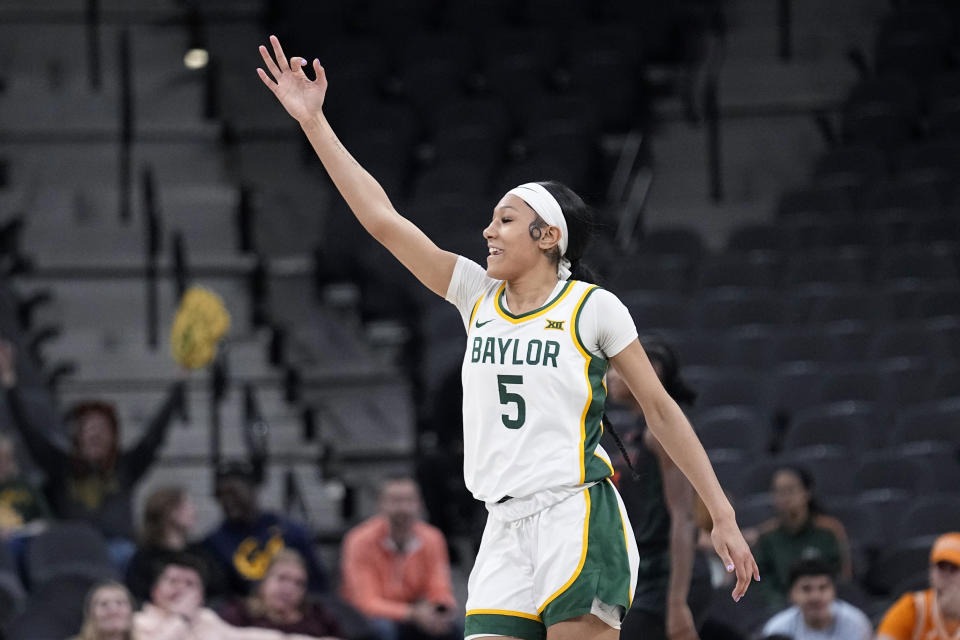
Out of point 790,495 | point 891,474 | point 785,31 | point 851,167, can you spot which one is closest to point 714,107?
point 851,167

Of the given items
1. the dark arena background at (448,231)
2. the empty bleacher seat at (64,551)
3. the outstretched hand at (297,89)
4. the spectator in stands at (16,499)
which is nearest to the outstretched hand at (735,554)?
the outstretched hand at (297,89)

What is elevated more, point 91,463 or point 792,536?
point 91,463

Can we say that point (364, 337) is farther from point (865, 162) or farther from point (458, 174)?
point (865, 162)

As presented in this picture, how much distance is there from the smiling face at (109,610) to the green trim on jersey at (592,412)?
136 inches

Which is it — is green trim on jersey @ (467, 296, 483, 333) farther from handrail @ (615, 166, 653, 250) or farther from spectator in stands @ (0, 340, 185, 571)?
handrail @ (615, 166, 653, 250)

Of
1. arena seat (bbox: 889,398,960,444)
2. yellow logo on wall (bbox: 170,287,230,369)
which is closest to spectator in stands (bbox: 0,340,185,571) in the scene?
yellow logo on wall (bbox: 170,287,230,369)

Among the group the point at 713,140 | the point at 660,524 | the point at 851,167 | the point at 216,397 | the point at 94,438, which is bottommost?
the point at 660,524

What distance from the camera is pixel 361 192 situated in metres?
3.78

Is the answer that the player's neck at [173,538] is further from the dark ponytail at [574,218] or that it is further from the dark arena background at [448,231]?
the dark ponytail at [574,218]

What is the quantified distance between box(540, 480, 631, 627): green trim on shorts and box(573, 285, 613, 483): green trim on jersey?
4 cm

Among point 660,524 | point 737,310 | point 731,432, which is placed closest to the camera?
point 660,524

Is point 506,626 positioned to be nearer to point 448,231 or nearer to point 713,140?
point 448,231

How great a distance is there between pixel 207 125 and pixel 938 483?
6524 mm

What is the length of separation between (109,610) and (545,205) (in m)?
3.55
